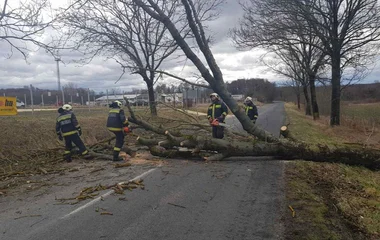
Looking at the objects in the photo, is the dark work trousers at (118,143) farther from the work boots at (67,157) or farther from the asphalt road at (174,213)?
the asphalt road at (174,213)

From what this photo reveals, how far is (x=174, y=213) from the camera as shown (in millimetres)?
5082

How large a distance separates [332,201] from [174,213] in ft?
8.61

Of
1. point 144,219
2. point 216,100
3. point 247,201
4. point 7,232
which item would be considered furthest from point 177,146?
point 7,232

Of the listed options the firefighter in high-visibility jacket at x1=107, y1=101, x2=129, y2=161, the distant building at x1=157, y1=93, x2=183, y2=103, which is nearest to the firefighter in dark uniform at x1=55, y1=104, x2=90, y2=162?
the firefighter in high-visibility jacket at x1=107, y1=101, x2=129, y2=161

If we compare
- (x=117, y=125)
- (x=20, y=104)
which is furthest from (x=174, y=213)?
(x=20, y=104)

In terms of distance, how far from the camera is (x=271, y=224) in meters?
4.60

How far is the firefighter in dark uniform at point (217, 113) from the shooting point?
10.8m

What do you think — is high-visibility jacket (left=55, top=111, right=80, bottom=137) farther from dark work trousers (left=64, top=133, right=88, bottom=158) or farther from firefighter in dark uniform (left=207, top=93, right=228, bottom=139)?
firefighter in dark uniform (left=207, top=93, right=228, bottom=139)

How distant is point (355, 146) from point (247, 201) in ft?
14.8

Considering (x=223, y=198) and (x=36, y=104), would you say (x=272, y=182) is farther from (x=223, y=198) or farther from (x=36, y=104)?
(x=36, y=104)

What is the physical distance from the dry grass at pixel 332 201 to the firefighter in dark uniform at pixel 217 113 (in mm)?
2895

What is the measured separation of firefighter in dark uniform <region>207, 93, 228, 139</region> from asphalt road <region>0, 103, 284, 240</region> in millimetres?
3540

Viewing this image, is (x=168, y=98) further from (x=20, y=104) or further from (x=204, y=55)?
(x=20, y=104)

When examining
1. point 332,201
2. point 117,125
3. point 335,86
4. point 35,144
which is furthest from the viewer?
point 335,86
